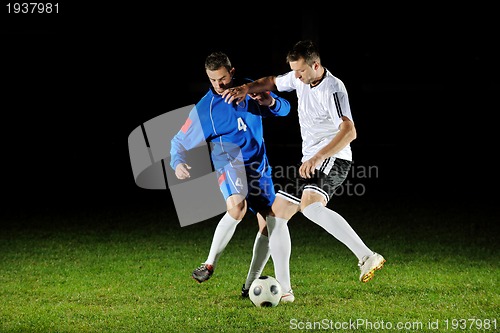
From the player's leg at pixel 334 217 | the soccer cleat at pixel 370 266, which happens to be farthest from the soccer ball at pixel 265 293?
the soccer cleat at pixel 370 266

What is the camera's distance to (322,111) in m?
5.56

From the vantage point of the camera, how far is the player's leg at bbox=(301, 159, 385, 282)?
5297 millimetres

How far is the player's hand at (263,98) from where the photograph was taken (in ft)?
19.4

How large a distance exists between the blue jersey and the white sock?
78cm

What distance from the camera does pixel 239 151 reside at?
6145 mm

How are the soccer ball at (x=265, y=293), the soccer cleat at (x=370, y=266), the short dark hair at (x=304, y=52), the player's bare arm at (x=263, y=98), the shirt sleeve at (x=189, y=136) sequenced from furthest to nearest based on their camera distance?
1. the shirt sleeve at (x=189, y=136)
2. the player's bare arm at (x=263, y=98)
3. the soccer ball at (x=265, y=293)
4. the short dark hair at (x=304, y=52)
5. the soccer cleat at (x=370, y=266)

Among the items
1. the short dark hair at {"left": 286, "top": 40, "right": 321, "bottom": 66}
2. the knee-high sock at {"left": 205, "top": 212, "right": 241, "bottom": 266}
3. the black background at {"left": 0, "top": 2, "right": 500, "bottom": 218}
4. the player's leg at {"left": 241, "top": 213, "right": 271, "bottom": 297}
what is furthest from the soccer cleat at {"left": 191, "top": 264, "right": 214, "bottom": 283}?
the black background at {"left": 0, "top": 2, "right": 500, "bottom": 218}

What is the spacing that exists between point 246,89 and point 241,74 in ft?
54.4

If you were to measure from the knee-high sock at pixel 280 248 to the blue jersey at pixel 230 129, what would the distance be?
1.68 ft

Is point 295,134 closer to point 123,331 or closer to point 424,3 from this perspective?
point 424,3

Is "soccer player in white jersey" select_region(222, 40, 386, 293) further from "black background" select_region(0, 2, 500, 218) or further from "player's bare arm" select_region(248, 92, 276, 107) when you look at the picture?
"black background" select_region(0, 2, 500, 218)

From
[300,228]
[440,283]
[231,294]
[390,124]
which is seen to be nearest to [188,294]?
[231,294]

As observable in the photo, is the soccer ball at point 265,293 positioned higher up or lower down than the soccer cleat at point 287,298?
higher up

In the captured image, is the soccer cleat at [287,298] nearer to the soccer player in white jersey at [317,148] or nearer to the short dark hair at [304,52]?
the soccer player in white jersey at [317,148]
